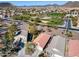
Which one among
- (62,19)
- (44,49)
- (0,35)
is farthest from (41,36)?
(0,35)

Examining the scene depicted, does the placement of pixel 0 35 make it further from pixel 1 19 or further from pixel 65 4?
pixel 65 4

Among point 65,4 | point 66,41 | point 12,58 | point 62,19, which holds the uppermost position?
point 65,4

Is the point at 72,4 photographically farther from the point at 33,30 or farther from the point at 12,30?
the point at 12,30

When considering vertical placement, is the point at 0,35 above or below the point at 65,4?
below

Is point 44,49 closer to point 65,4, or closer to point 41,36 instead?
point 41,36

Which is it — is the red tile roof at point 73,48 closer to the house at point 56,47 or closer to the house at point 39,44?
the house at point 56,47

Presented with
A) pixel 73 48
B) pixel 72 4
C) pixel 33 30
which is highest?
pixel 72 4

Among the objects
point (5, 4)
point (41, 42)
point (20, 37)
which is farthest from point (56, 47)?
point (5, 4)
